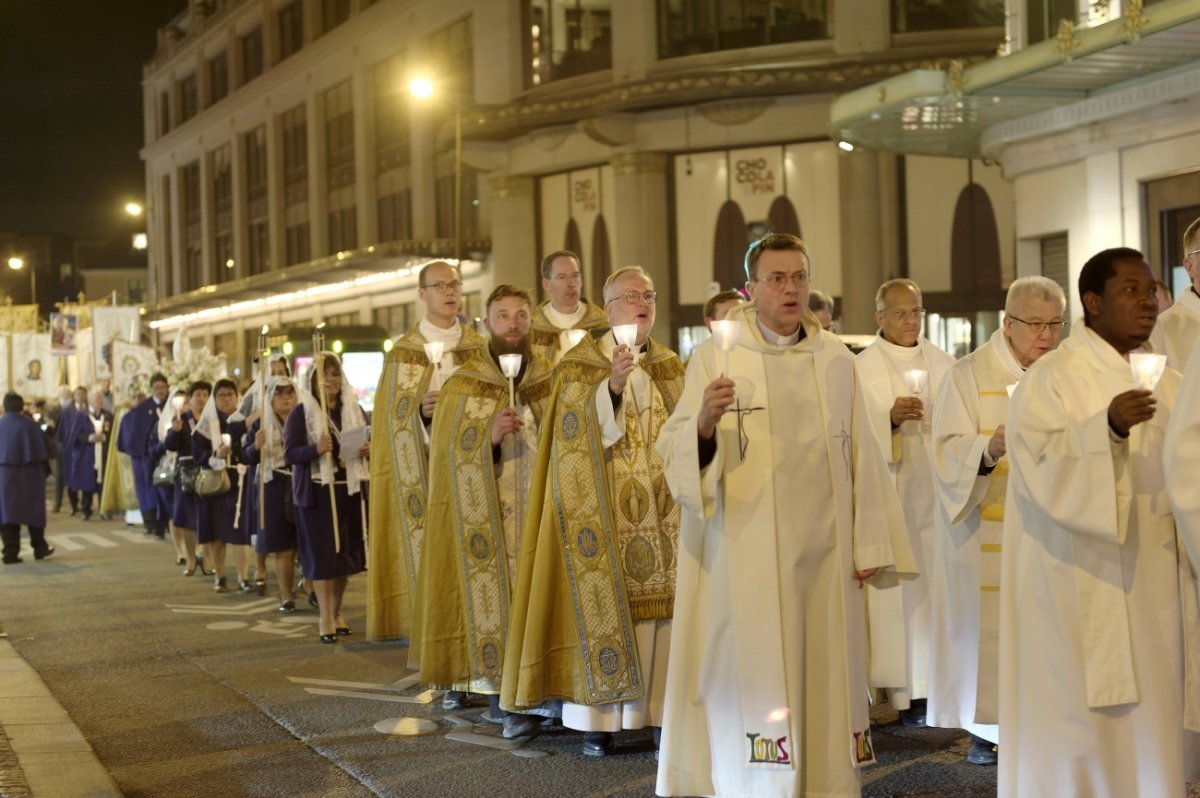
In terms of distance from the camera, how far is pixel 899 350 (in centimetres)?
877

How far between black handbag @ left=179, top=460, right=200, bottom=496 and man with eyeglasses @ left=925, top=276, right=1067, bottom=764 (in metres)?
9.85

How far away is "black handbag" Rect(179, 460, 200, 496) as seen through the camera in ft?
52.6

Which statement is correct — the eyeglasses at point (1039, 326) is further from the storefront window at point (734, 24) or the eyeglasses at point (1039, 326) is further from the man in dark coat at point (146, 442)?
the storefront window at point (734, 24)

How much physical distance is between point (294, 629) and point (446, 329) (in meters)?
3.67

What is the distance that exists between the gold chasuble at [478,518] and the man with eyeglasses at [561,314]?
0.11 meters

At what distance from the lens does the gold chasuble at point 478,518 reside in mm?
8453

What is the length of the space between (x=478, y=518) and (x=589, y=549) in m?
0.98

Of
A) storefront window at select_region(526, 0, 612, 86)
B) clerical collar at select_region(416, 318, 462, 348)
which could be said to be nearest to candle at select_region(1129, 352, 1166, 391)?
clerical collar at select_region(416, 318, 462, 348)

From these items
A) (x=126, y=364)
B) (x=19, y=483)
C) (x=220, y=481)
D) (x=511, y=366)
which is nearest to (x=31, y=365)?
(x=126, y=364)

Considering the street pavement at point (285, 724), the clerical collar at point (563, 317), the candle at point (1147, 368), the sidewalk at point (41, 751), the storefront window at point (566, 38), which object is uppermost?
the storefront window at point (566, 38)

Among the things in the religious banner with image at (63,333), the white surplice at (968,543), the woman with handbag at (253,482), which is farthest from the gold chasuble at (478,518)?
the religious banner with image at (63,333)

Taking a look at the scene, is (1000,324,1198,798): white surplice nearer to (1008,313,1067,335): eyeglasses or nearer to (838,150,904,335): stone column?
(1008,313,1067,335): eyeglasses

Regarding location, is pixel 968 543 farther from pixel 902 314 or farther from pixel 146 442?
pixel 146 442

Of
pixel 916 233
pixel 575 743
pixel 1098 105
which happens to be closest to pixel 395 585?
pixel 575 743
